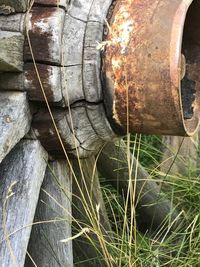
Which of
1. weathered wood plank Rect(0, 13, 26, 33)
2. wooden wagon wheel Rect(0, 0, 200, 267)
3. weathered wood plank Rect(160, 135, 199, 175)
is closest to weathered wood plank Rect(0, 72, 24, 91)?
wooden wagon wheel Rect(0, 0, 200, 267)

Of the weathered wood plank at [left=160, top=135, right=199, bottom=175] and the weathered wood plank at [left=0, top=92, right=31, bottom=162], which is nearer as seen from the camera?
the weathered wood plank at [left=0, top=92, right=31, bottom=162]

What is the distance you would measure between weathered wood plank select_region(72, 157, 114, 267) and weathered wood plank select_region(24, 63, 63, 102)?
1.36 feet

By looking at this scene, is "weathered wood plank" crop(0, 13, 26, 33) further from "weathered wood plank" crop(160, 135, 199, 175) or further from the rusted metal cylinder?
"weathered wood plank" crop(160, 135, 199, 175)

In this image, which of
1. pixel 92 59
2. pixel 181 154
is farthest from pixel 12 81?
pixel 181 154

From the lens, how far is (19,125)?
152 cm

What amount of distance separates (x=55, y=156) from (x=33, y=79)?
0.27 metres

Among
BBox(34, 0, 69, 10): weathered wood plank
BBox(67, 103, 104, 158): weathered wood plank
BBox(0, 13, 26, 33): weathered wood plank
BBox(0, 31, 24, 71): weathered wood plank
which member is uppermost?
BBox(34, 0, 69, 10): weathered wood plank

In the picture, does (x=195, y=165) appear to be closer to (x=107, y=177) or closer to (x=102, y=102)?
(x=107, y=177)

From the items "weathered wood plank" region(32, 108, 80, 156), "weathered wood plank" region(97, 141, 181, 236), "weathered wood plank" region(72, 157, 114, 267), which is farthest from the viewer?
"weathered wood plank" region(97, 141, 181, 236)

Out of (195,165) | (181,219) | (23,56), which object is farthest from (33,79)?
(195,165)

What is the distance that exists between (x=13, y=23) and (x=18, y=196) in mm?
409

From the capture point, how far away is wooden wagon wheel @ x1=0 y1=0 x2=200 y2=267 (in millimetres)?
1493

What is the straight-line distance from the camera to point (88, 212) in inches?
79.2

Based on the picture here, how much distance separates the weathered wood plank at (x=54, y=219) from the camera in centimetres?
176
